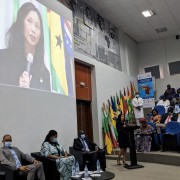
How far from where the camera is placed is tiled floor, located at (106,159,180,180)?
4.45 m

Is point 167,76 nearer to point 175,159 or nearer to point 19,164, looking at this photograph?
point 175,159

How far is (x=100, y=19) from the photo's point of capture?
8539 millimetres

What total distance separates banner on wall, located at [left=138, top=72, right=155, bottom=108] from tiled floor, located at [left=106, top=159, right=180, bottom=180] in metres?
4.58

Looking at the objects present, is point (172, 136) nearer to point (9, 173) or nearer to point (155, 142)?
point (155, 142)

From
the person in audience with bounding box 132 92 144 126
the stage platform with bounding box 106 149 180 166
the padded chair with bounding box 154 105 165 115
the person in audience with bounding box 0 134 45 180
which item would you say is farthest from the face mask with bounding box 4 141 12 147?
the padded chair with bounding box 154 105 165 115

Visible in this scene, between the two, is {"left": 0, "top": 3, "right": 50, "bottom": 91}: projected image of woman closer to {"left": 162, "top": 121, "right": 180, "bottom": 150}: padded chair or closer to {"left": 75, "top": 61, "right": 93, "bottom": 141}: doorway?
{"left": 75, "top": 61, "right": 93, "bottom": 141}: doorway

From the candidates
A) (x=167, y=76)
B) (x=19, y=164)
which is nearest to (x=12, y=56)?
(x=19, y=164)

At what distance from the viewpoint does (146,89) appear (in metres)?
10.3

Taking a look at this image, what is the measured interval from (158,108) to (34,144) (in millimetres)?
5496

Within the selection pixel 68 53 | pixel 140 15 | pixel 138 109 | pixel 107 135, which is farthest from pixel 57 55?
pixel 140 15

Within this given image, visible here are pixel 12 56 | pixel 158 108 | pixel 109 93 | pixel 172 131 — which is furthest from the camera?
pixel 158 108

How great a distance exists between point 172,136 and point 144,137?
28.0 inches

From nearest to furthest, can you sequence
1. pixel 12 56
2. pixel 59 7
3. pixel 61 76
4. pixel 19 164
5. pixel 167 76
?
pixel 19 164, pixel 12 56, pixel 61 76, pixel 59 7, pixel 167 76

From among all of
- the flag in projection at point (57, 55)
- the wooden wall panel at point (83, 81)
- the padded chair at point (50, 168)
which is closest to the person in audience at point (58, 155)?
the padded chair at point (50, 168)
